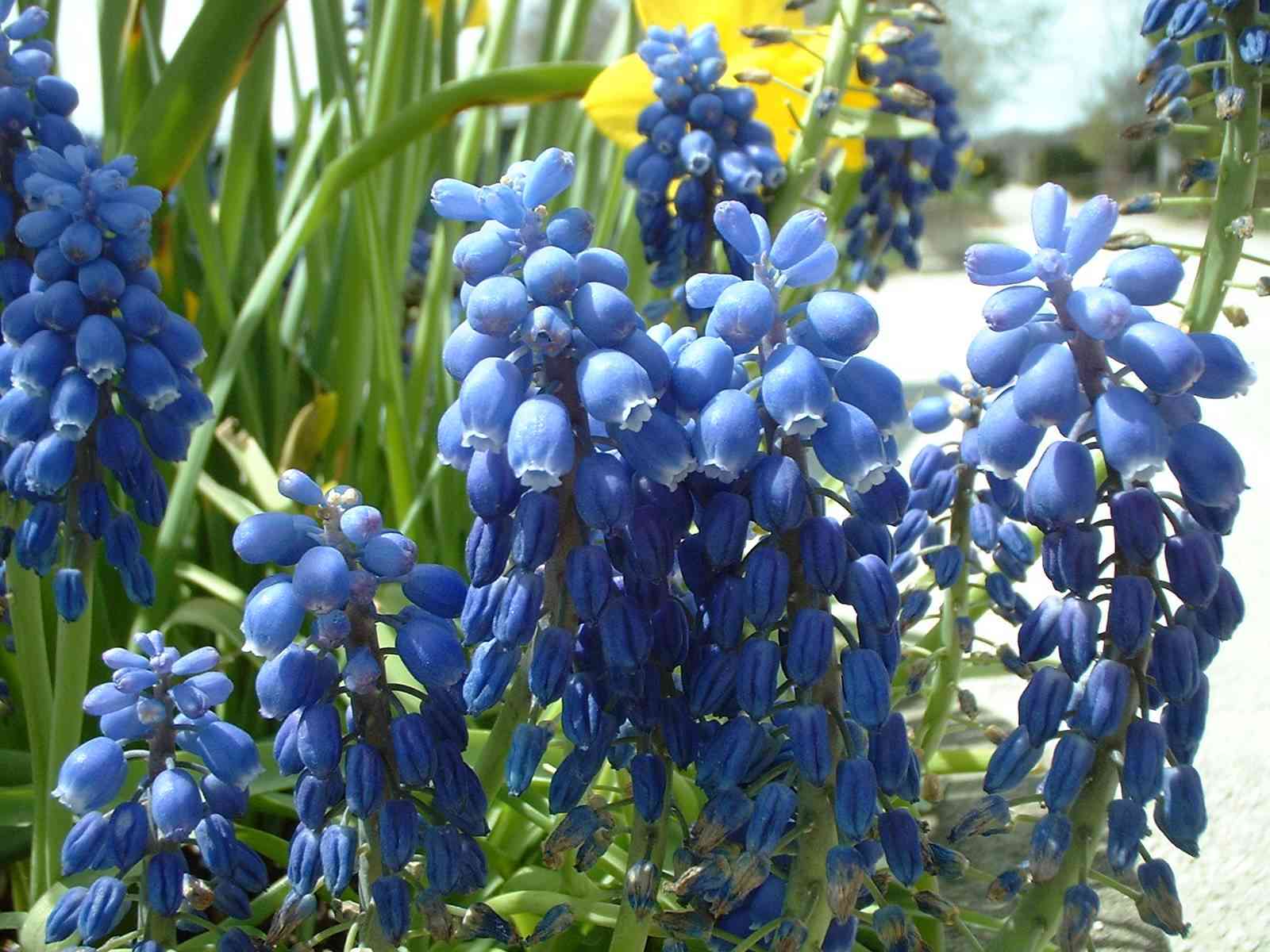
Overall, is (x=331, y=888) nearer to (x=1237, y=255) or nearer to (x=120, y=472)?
(x=120, y=472)

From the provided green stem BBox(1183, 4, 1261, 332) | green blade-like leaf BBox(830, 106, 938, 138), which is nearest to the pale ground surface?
green stem BBox(1183, 4, 1261, 332)

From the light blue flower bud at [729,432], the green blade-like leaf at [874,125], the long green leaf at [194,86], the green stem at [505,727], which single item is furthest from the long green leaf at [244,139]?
the light blue flower bud at [729,432]

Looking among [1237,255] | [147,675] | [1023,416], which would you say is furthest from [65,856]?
[1237,255]

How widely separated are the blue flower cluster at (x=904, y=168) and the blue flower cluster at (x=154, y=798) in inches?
83.8

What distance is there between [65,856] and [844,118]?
1788mm

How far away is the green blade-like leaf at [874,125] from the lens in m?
2.18

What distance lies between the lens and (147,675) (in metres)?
1.25

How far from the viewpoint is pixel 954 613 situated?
1.72 meters

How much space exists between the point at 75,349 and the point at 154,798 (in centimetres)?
60

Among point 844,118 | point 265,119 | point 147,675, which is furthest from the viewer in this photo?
point 265,119

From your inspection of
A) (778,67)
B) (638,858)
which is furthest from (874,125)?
(638,858)

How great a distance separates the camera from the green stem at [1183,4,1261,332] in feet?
4.98

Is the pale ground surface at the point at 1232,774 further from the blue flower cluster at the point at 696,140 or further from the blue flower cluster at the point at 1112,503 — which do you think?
the blue flower cluster at the point at 696,140

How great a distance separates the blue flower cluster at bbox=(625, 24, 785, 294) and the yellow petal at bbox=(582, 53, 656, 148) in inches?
3.1
